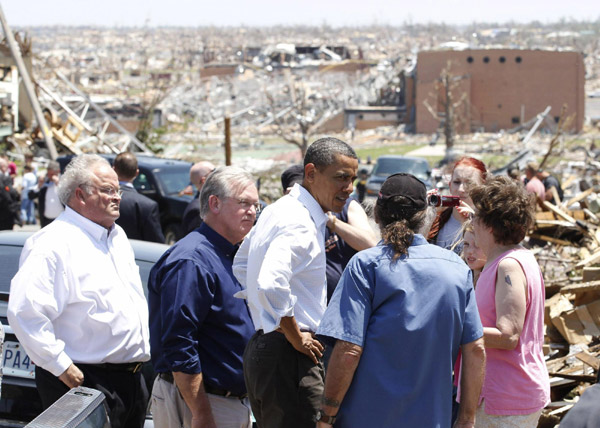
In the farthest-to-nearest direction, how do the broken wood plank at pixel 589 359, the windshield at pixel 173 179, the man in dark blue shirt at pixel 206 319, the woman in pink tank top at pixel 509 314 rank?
the windshield at pixel 173 179 → the broken wood plank at pixel 589 359 → the man in dark blue shirt at pixel 206 319 → the woman in pink tank top at pixel 509 314

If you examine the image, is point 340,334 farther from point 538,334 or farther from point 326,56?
point 326,56

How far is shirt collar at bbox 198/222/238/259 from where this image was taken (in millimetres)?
4199

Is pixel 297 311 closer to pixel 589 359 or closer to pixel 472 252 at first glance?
pixel 472 252

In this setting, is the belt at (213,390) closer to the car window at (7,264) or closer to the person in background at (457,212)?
the person in background at (457,212)

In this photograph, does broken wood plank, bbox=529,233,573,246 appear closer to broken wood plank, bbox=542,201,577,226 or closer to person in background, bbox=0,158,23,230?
broken wood plank, bbox=542,201,577,226

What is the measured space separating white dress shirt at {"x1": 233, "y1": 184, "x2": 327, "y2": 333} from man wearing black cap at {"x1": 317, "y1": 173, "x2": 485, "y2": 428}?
27 centimetres

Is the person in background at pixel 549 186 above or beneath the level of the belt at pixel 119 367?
beneath

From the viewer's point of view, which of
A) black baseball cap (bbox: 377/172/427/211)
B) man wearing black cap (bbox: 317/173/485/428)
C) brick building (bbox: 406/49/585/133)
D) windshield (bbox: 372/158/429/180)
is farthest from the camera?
brick building (bbox: 406/49/585/133)

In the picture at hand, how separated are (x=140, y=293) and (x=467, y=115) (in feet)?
204

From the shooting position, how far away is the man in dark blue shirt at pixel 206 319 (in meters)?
3.89

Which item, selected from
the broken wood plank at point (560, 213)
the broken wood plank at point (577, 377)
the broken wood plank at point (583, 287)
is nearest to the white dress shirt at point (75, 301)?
the broken wood plank at point (577, 377)

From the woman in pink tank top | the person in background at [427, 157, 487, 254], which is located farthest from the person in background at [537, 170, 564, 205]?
the woman in pink tank top

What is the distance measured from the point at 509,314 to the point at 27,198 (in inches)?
584

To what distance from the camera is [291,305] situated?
11.7ft
